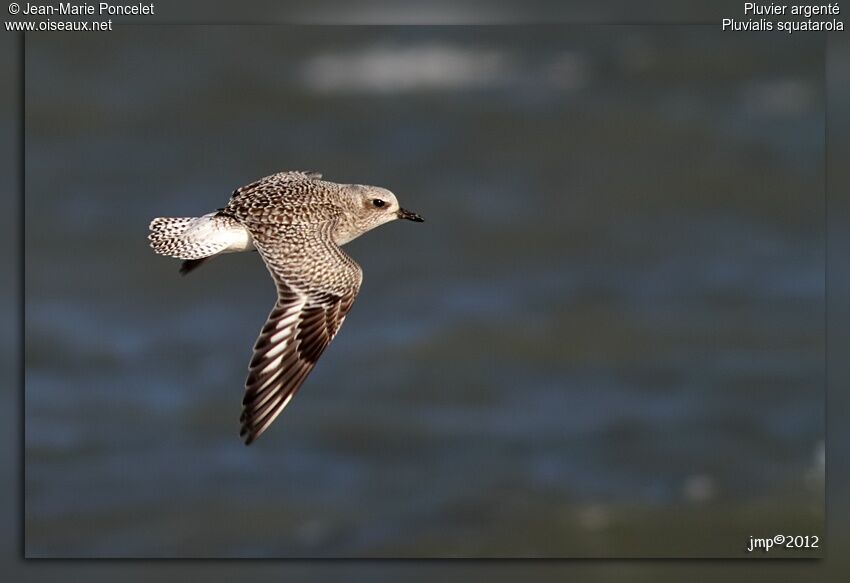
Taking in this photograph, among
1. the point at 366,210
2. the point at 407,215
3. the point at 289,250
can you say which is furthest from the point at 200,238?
the point at 407,215

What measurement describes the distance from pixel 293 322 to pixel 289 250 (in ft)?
1.02

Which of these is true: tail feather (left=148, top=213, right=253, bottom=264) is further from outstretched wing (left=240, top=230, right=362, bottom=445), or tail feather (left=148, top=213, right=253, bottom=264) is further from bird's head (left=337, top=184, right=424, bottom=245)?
bird's head (left=337, top=184, right=424, bottom=245)

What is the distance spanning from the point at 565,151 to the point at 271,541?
114 inches

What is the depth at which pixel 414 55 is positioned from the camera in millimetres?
6848

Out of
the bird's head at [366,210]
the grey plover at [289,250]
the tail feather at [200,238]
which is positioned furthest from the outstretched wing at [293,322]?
the bird's head at [366,210]

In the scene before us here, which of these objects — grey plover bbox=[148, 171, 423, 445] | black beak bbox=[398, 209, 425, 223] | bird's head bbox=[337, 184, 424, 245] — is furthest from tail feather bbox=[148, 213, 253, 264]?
black beak bbox=[398, 209, 425, 223]

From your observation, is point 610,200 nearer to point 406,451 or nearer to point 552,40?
point 552,40

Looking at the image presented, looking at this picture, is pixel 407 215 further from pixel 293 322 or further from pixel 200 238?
pixel 293 322

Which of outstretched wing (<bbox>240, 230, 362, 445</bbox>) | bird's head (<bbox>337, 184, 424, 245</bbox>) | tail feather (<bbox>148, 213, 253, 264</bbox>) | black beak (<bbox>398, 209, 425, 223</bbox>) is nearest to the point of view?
outstretched wing (<bbox>240, 230, 362, 445</bbox>)

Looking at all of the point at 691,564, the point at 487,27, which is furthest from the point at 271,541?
the point at 487,27

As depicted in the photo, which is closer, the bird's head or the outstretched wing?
the outstretched wing

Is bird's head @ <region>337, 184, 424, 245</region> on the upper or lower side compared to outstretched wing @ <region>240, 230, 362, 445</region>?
upper

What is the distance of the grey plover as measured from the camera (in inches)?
192

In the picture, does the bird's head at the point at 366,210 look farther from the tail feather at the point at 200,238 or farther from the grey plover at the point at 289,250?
the tail feather at the point at 200,238
